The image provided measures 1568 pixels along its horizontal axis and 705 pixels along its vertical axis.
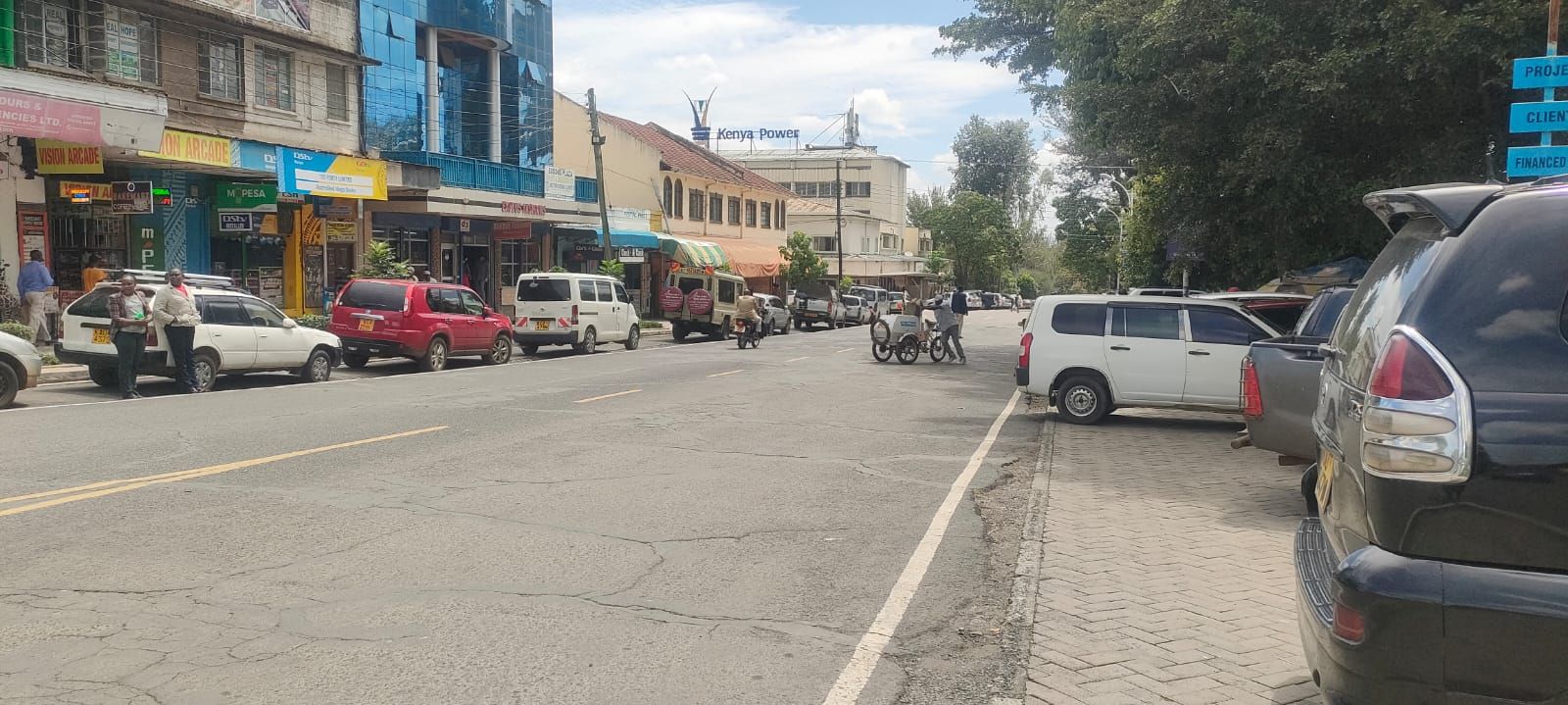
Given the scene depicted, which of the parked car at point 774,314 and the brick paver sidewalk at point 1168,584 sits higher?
the parked car at point 774,314

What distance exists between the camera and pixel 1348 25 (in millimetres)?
15336

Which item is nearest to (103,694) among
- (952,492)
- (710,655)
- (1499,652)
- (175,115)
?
(710,655)

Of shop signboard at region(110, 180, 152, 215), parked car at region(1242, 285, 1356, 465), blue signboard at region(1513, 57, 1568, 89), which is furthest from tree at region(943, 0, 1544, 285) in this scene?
shop signboard at region(110, 180, 152, 215)

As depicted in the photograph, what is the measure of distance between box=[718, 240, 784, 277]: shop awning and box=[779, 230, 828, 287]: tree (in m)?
0.63

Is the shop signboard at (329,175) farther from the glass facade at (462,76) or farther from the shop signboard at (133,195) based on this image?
the glass facade at (462,76)

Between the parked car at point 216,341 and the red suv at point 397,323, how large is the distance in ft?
5.57

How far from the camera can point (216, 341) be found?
16469mm

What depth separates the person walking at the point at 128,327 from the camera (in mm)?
14875

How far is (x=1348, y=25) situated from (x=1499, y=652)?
1442cm

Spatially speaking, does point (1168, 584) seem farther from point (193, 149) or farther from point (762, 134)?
point (762, 134)

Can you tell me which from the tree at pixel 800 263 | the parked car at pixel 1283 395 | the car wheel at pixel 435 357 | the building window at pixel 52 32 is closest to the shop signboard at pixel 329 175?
the building window at pixel 52 32

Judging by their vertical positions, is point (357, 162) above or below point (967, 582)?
above

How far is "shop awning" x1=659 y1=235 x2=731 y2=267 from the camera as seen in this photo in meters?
45.5

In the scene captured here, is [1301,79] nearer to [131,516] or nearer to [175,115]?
[131,516]
